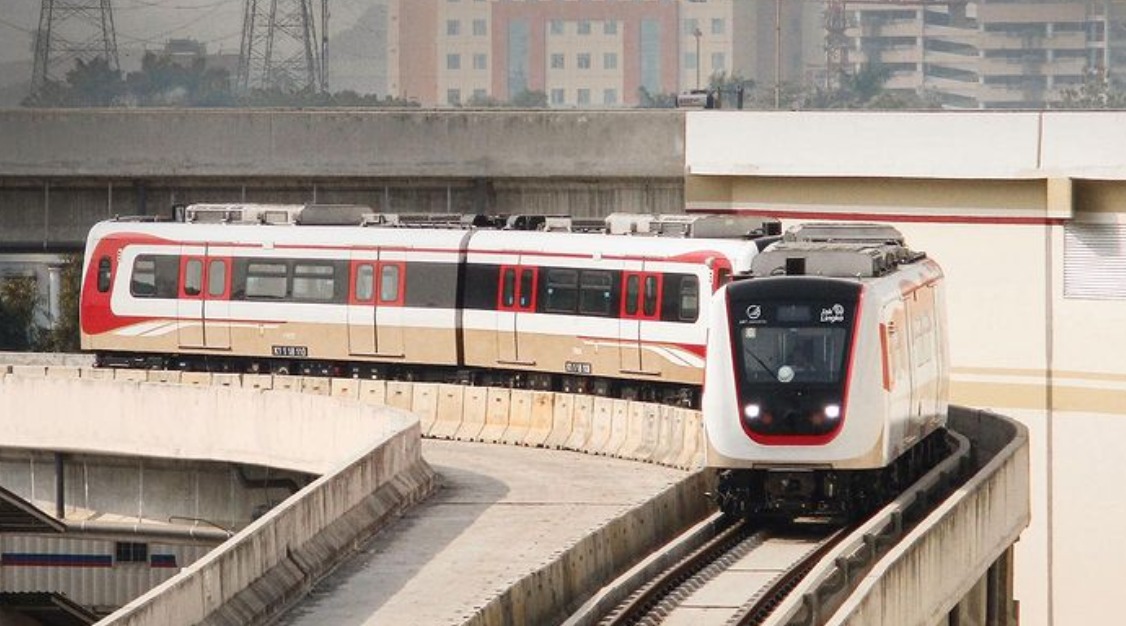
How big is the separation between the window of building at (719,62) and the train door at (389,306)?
4545 inches

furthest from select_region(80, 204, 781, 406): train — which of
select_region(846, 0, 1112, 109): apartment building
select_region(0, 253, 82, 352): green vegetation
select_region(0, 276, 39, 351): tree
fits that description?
select_region(846, 0, 1112, 109): apartment building

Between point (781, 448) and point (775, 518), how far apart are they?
2.29m

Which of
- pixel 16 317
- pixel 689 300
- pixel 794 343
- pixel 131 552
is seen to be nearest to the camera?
pixel 794 343

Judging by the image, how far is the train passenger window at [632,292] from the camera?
4256 centimetres

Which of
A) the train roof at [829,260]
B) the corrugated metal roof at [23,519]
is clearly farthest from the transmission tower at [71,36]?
the train roof at [829,260]

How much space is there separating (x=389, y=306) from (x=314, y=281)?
166 centimetres

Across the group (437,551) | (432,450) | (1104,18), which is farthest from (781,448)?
(1104,18)

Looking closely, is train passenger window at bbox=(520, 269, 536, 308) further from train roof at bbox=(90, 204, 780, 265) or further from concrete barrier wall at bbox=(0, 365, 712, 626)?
concrete barrier wall at bbox=(0, 365, 712, 626)

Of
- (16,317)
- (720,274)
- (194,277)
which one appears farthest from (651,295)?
(16,317)

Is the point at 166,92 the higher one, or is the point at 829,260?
the point at 166,92

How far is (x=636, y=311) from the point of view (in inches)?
1673

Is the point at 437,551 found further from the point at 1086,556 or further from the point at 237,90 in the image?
the point at 237,90

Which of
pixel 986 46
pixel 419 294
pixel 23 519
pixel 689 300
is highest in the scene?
pixel 986 46

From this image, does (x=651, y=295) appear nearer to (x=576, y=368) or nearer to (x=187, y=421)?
(x=576, y=368)
